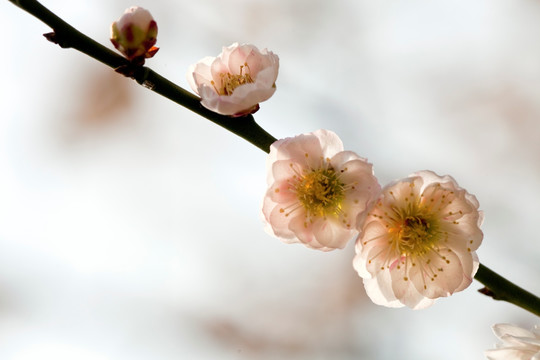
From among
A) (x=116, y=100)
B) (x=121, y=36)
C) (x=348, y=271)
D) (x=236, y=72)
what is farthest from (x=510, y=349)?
(x=116, y=100)

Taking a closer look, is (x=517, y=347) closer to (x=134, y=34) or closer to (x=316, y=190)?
(x=316, y=190)

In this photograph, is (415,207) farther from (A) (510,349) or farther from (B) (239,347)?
(B) (239,347)

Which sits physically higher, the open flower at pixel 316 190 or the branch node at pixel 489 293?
the open flower at pixel 316 190

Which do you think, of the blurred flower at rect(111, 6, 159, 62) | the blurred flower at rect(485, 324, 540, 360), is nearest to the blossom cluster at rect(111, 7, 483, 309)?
the blurred flower at rect(111, 6, 159, 62)

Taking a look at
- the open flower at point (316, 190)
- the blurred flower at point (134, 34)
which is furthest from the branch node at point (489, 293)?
the blurred flower at point (134, 34)

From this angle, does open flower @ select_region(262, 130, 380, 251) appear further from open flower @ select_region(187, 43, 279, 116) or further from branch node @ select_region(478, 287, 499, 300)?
branch node @ select_region(478, 287, 499, 300)

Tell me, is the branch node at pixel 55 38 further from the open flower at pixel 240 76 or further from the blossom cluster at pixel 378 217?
the blossom cluster at pixel 378 217

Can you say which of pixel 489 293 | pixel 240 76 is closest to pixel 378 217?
pixel 489 293
